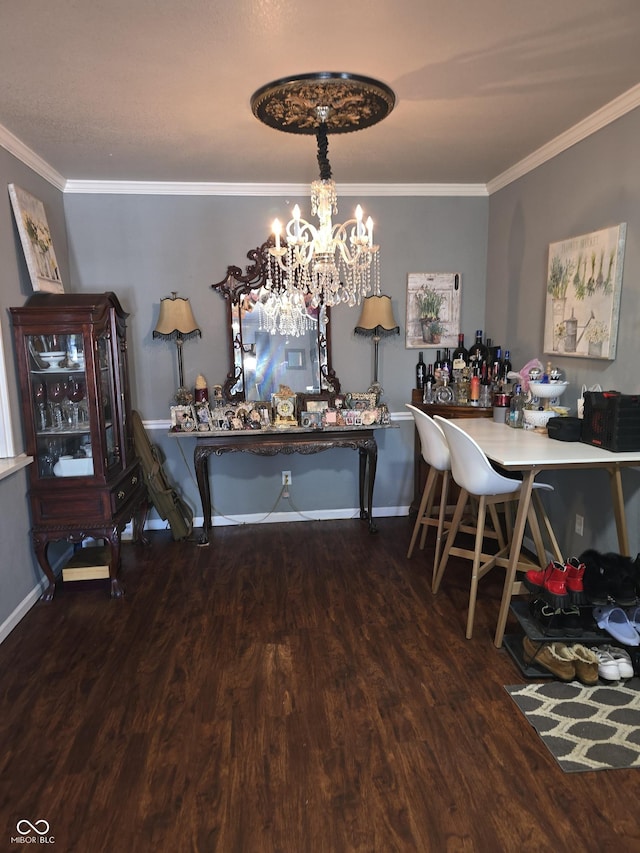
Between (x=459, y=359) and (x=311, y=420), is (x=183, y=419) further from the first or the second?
(x=459, y=359)

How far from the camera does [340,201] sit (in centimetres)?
399

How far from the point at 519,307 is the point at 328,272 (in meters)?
1.81

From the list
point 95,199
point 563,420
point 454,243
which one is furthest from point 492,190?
point 95,199

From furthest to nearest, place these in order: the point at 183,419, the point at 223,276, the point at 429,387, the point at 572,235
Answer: the point at 429,387
the point at 223,276
the point at 183,419
the point at 572,235

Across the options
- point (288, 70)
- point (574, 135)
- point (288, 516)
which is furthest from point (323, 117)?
point (288, 516)

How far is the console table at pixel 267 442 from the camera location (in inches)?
146

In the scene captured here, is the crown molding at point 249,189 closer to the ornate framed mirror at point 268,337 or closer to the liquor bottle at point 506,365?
the ornate framed mirror at point 268,337

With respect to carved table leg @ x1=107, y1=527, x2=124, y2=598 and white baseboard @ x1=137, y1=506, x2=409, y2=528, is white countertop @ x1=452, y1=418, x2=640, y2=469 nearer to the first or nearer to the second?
white baseboard @ x1=137, y1=506, x2=409, y2=528

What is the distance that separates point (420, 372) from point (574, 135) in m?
1.79

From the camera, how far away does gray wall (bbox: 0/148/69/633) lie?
8.99ft

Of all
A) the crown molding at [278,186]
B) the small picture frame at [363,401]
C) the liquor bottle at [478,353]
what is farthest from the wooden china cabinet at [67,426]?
the liquor bottle at [478,353]

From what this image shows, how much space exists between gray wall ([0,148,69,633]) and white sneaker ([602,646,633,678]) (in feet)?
9.12

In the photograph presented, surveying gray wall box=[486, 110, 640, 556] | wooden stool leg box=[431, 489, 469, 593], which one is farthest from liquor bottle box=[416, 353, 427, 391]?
wooden stool leg box=[431, 489, 469, 593]

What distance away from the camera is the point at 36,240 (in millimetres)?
3152
